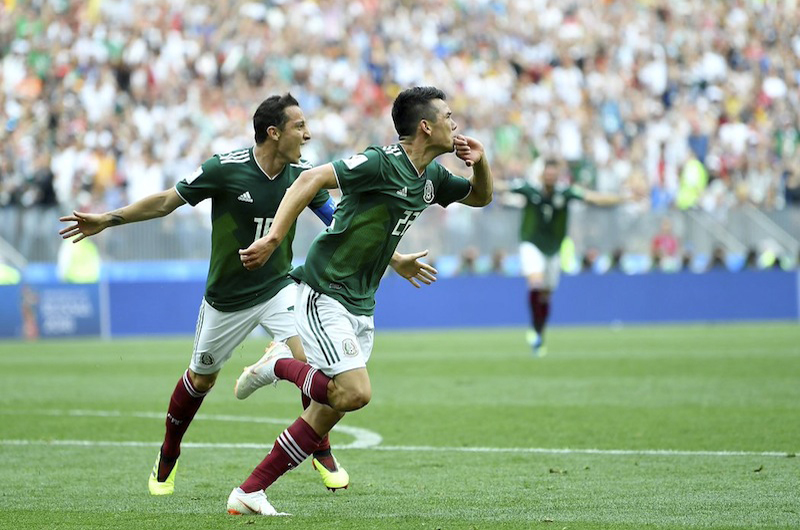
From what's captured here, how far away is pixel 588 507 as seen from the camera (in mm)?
6832

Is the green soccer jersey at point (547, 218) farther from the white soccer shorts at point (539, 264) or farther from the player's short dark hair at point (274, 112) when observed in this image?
the player's short dark hair at point (274, 112)

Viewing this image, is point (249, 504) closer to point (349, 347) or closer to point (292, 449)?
point (292, 449)

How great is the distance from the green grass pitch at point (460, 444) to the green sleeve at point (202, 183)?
5.34 ft

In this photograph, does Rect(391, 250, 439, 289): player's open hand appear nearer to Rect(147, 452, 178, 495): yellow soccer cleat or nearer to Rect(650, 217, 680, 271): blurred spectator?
Answer: Rect(147, 452, 178, 495): yellow soccer cleat

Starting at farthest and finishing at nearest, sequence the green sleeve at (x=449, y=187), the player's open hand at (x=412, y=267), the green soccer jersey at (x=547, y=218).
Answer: the green soccer jersey at (x=547, y=218) < the player's open hand at (x=412, y=267) < the green sleeve at (x=449, y=187)

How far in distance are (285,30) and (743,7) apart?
10415mm

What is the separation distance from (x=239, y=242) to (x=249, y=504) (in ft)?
5.66

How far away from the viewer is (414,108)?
698 cm

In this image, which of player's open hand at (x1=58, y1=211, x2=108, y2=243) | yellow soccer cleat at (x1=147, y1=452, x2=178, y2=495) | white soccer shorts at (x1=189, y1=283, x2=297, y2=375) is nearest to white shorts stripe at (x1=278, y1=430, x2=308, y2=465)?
yellow soccer cleat at (x1=147, y1=452, x2=178, y2=495)

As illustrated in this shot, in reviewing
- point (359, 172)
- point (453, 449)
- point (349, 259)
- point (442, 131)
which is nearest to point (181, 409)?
point (349, 259)

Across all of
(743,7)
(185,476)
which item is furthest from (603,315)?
(185,476)

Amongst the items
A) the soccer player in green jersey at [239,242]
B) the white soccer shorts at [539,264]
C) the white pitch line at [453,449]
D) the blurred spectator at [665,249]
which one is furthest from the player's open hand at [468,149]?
the blurred spectator at [665,249]

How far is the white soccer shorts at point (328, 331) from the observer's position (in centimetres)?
677

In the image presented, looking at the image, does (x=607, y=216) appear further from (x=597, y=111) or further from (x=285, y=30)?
(x=285, y=30)
